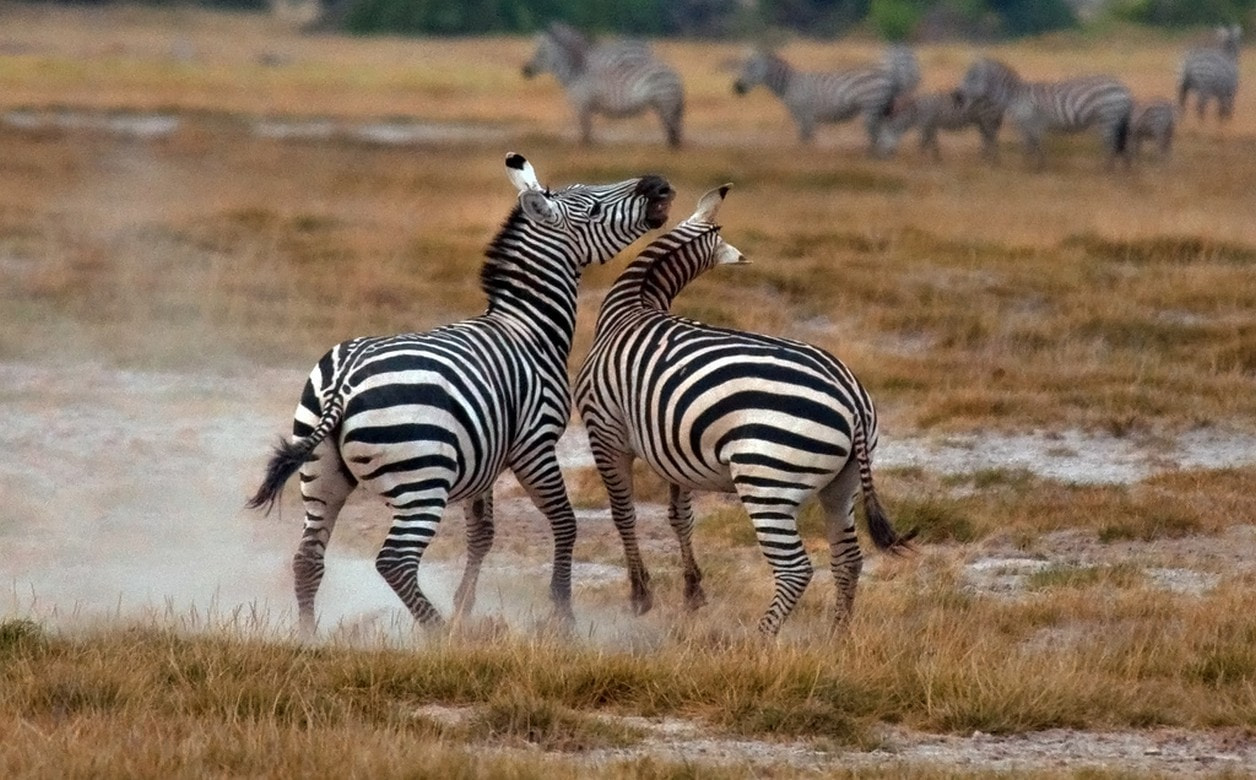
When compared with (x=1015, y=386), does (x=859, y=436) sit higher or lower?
higher

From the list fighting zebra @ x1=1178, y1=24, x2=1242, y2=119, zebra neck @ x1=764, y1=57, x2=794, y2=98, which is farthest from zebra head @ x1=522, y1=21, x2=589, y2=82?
fighting zebra @ x1=1178, y1=24, x2=1242, y2=119

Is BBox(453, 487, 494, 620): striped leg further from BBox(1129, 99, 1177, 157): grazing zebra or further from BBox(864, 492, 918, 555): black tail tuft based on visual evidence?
BBox(1129, 99, 1177, 157): grazing zebra

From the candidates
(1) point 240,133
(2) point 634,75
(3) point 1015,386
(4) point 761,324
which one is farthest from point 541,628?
(2) point 634,75

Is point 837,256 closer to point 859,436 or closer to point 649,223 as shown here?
point 649,223

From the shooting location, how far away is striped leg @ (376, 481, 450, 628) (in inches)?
227

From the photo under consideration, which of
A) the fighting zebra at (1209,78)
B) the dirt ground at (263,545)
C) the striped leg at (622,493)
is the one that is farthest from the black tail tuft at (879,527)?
the fighting zebra at (1209,78)

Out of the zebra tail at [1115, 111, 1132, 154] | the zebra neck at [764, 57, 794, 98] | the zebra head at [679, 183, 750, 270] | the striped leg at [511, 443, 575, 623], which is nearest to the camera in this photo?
the striped leg at [511, 443, 575, 623]

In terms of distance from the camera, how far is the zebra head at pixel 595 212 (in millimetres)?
6945

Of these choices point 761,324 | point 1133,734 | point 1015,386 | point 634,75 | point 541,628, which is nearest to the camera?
point 1133,734

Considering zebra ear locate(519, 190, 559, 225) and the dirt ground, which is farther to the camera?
zebra ear locate(519, 190, 559, 225)

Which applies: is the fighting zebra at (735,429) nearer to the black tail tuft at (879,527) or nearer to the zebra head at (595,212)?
the black tail tuft at (879,527)

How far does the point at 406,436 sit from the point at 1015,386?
579cm

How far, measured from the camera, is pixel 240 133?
78.8ft

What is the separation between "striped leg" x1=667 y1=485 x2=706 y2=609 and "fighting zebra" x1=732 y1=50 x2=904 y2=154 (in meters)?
18.9
